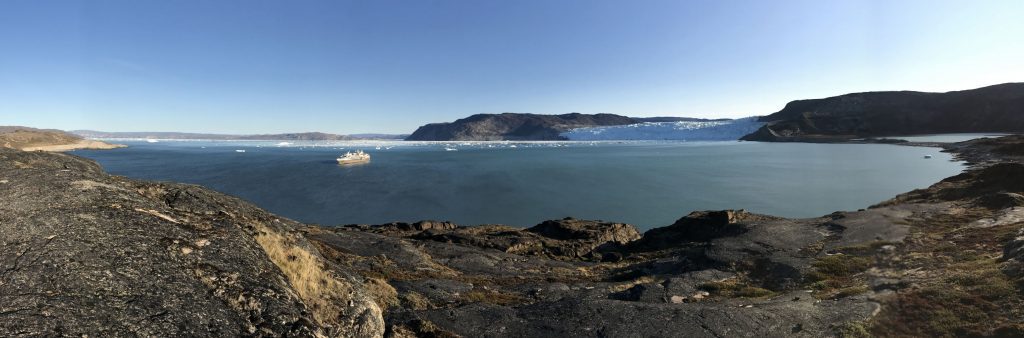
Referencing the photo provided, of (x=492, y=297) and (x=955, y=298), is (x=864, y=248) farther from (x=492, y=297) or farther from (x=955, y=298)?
(x=492, y=297)

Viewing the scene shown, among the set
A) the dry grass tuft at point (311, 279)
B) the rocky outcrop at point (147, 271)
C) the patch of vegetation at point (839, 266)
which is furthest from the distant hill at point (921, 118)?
the rocky outcrop at point (147, 271)

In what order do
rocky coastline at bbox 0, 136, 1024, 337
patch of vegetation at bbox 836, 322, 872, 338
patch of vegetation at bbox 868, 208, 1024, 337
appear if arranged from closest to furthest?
rocky coastline at bbox 0, 136, 1024, 337
patch of vegetation at bbox 868, 208, 1024, 337
patch of vegetation at bbox 836, 322, 872, 338

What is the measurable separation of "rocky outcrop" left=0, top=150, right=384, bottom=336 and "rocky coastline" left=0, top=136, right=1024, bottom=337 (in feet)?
0.09

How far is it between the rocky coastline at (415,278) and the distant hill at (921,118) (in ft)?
595

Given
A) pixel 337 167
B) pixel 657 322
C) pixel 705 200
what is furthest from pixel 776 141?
pixel 657 322

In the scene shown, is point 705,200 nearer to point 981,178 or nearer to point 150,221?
point 981,178

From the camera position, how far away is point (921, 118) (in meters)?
178

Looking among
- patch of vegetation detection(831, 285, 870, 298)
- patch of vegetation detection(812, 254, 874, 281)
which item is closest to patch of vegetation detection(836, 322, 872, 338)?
patch of vegetation detection(831, 285, 870, 298)

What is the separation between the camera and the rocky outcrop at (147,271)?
5867mm

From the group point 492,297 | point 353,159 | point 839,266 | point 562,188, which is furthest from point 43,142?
point 839,266

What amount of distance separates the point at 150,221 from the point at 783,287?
18.9 metres

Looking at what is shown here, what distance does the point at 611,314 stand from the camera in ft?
37.7

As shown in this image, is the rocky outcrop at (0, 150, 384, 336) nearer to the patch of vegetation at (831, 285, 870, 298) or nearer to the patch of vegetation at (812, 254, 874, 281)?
the patch of vegetation at (831, 285, 870, 298)

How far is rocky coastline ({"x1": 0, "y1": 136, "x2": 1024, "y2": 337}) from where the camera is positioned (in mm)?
6438
